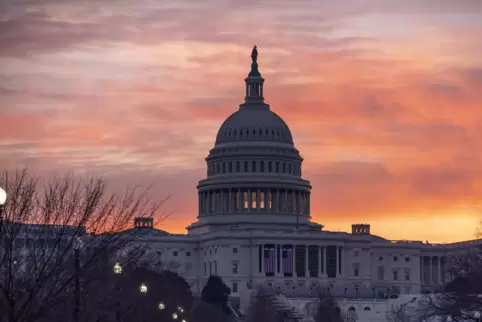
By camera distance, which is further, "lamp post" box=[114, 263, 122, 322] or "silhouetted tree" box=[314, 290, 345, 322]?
"silhouetted tree" box=[314, 290, 345, 322]

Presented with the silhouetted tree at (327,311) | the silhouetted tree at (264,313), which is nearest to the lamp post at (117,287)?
the silhouetted tree at (327,311)

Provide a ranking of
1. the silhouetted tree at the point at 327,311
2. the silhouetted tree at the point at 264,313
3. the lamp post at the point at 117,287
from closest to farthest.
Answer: the lamp post at the point at 117,287 → the silhouetted tree at the point at 264,313 → the silhouetted tree at the point at 327,311

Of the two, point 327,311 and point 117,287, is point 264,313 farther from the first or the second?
point 117,287

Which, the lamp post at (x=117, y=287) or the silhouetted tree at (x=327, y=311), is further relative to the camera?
the silhouetted tree at (x=327, y=311)

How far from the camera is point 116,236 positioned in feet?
204

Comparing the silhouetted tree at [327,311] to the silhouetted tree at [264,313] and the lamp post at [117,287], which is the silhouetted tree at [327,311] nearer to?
the silhouetted tree at [264,313]

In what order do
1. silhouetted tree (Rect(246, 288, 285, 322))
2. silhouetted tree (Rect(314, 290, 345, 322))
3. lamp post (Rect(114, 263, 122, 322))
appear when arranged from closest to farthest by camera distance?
1. lamp post (Rect(114, 263, 122, 322))
2. silhouetted tree (Rect(246, 288, 285, 322))
3. silhouetted tree (Rect(314, 290, 345, 322))

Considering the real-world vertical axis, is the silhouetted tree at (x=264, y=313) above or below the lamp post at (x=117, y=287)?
above

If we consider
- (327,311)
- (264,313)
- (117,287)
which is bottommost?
(117,287)

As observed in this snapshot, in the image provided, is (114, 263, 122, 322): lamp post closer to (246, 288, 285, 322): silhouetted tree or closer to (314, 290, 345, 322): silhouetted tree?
(314, 290, 345, 322): silhouetted tree

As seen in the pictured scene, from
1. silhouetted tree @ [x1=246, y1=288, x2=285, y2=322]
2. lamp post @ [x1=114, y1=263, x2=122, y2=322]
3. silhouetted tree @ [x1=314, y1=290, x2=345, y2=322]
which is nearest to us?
lamp post @ [x1=114, y1=263, x2=122, y2=322]

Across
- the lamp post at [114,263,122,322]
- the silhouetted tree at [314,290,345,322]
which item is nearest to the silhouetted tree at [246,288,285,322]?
the silhouetted tree at [314,290,345,322]

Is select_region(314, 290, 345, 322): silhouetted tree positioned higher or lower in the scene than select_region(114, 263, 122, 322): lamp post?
higher

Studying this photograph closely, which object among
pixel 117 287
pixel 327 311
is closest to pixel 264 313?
pixel 327 311
